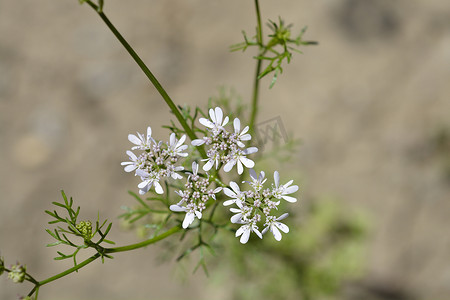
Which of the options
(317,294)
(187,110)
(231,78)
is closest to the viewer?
(187,110)

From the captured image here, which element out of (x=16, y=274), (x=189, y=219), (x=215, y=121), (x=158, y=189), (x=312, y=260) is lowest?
(x=16, y=274)

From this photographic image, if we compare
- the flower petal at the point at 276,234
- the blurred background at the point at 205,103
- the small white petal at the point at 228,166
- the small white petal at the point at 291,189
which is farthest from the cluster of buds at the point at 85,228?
the blurred background at the point at 205,103

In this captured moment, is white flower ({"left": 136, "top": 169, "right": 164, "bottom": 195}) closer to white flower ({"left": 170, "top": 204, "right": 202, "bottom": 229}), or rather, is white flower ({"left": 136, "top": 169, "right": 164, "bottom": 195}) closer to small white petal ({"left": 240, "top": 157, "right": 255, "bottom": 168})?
white flower ({"left": 170, "top": 204, "right": 202, "bottom": 229})

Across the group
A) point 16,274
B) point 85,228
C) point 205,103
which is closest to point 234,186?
point 85,228

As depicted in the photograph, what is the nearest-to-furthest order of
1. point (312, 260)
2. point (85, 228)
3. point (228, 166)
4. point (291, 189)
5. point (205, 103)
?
point (85, 228), point (228, 166), point (291, 189), point (312, 260), point (205, 103)

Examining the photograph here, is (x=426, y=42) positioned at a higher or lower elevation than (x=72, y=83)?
higher

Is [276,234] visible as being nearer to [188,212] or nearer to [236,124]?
[188,212]

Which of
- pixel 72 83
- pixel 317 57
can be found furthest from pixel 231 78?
pixel 72 83

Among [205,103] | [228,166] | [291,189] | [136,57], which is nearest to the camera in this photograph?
[136,57]

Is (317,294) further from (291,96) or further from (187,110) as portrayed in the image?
(187,110)
